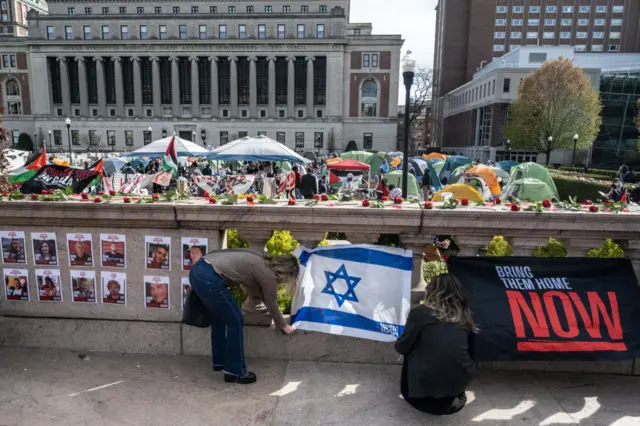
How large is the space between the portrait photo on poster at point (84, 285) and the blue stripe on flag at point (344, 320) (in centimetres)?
207

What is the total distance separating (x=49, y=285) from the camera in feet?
14.4

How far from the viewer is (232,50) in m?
73.1

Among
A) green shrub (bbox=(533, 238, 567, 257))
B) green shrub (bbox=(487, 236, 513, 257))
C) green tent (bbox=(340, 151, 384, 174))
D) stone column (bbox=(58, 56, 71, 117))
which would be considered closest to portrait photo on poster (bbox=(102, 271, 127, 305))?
green shrub (bbox=(487, 236, 513, 257))

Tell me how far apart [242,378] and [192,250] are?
1.27m

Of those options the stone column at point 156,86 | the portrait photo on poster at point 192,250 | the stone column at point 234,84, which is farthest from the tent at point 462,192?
the stone column at point 156,86

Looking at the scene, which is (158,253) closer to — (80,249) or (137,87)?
(80,249)

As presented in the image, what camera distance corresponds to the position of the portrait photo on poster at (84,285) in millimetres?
4352

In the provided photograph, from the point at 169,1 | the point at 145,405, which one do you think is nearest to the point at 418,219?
the point at 145,405

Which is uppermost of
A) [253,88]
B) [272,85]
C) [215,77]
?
[215,77]

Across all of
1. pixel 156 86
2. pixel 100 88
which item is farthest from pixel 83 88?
pixel 156 86

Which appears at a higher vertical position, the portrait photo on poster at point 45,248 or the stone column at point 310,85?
the stone column at point 310,85

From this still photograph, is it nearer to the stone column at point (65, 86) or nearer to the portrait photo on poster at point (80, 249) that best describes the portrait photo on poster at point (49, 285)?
the portrait photo on poster at point (80, 249)

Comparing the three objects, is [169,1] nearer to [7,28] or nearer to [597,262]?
[7,28]

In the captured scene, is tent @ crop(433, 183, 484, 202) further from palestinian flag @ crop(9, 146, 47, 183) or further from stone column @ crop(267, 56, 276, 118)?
stone column @ crop(267, 56, 276, 118)
